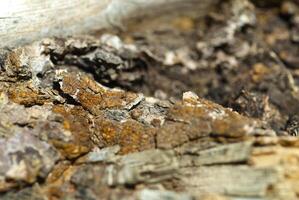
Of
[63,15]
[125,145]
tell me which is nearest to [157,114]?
[125,145]

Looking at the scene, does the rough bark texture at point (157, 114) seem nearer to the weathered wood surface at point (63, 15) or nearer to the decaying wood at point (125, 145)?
the decaying wood at point (125, 145)

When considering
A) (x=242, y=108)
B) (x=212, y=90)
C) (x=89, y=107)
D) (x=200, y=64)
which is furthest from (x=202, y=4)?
(x=89, y=107)

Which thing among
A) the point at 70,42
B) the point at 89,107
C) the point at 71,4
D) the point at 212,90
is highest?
the point at 71,4

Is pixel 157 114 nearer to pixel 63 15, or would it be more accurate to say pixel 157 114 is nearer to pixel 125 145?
pixel 125 145

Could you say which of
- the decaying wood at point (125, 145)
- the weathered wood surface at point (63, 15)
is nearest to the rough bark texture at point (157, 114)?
the decaying wood at point (125, 145)

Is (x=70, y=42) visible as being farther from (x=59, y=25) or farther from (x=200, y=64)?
(x=200, y=64)

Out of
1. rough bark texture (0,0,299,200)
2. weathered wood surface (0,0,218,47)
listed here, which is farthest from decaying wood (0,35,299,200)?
weathered wood surface (0,0,218,47)
